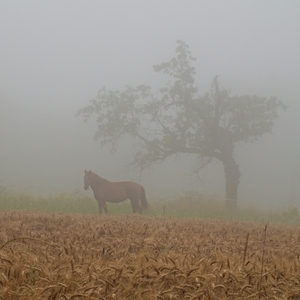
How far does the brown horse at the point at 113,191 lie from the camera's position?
16.7m

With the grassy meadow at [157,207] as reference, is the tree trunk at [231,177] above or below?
above

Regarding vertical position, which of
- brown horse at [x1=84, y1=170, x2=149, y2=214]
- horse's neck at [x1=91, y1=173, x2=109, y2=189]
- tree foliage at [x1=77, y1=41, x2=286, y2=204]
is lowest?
brown horse at [x1=84, y1=170, x2=149, y2=214]

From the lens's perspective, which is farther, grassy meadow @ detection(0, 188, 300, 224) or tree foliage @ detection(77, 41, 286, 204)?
tree foliage @ detection(77, 41, 286, 204)

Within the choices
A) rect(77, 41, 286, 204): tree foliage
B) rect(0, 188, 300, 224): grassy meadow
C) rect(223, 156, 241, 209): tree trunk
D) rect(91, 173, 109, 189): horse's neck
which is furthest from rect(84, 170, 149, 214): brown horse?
rect(223, 156, 241, 209): tree trunk

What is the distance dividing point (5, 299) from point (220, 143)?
23362mm

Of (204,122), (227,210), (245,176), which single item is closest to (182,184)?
(245,176)

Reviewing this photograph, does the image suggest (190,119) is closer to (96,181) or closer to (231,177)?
(231,177)

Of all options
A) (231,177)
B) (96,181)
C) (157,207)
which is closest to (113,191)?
(96,181)

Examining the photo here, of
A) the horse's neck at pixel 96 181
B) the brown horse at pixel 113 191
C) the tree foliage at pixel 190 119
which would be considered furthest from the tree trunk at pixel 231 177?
the horse's neck at pixel 96 181

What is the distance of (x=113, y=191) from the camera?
16.9 m

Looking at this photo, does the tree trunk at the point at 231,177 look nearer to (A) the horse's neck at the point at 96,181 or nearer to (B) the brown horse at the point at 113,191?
(B) the brown horse at the point at 113,191

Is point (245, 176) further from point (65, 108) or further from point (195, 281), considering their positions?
point (195, 281)

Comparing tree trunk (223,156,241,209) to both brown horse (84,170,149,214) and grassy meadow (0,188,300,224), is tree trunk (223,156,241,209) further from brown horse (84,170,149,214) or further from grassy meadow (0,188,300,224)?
brown horse (84,170,149,214)

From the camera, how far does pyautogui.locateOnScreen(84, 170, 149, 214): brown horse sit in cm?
1667
